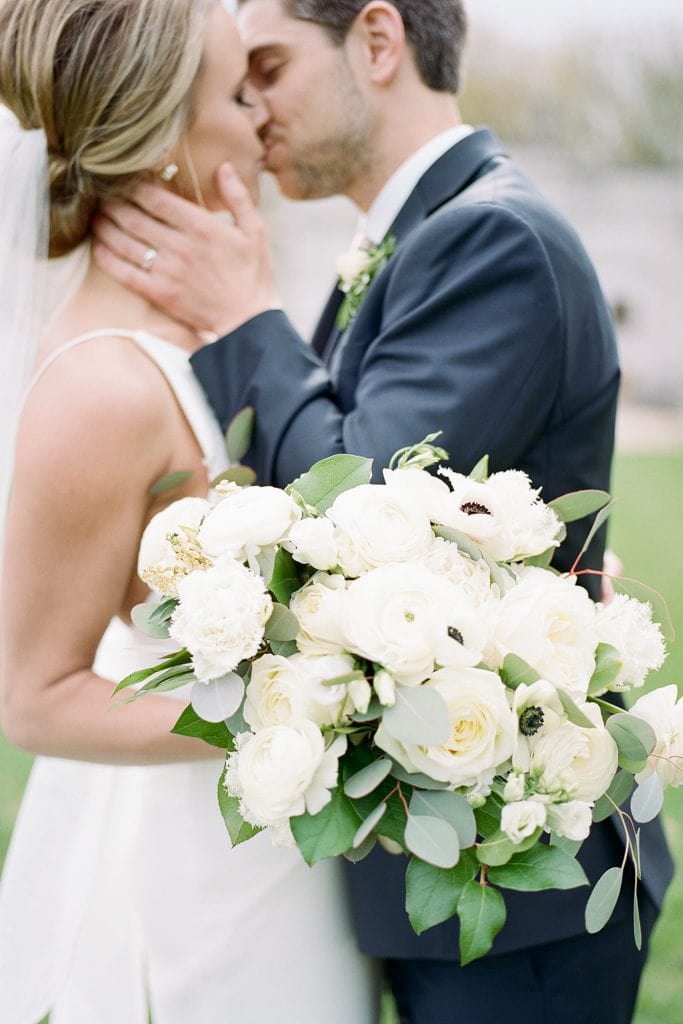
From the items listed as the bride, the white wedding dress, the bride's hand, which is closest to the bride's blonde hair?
the bride

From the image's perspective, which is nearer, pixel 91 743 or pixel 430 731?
pixel 430 731

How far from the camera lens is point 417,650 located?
126 centimetres

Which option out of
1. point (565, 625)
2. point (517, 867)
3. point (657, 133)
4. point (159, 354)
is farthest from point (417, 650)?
point (657, 133)

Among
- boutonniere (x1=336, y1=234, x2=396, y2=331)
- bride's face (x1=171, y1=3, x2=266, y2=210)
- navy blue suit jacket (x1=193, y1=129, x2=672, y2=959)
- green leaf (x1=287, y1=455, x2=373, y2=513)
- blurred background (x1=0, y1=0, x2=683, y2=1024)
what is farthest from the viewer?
blurred background (x1=0, y1=0, x2=683, y2=1024)

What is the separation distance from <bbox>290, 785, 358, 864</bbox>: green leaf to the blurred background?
14.0 m

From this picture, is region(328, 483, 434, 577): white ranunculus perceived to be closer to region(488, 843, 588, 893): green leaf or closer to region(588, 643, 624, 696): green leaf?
region(588, 643, 624, 696): green leaf

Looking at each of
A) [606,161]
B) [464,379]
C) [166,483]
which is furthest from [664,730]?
[606,161]

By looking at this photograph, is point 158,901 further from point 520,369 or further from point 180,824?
point 520,369

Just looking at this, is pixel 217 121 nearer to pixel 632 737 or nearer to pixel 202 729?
pixel 202 729

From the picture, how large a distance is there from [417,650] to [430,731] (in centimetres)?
9

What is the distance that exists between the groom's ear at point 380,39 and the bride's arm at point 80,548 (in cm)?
110

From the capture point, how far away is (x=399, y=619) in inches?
50.4

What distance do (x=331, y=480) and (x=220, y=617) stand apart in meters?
0.30

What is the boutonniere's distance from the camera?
2641 millimetres
